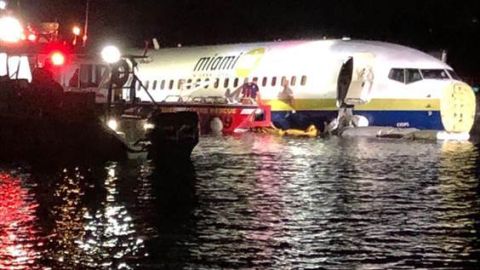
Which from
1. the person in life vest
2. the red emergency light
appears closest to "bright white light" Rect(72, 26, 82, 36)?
the red emergency light

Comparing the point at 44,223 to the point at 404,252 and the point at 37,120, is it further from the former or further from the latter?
the point at 37,120

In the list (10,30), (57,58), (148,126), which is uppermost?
(10,30)

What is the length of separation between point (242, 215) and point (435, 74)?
24.2 m

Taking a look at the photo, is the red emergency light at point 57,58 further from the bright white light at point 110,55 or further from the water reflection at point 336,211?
the water reflection at point 336,211

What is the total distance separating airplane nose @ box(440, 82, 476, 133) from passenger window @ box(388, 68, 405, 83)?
1.70 meters

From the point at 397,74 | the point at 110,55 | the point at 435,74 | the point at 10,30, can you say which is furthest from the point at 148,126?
the point at 435,74

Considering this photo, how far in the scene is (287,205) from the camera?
14867mm

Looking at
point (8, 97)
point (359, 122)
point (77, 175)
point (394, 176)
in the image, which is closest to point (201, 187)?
point (77, 175)

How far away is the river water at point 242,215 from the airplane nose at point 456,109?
12.1 m

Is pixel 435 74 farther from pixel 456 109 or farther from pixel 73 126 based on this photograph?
pixel 73 126

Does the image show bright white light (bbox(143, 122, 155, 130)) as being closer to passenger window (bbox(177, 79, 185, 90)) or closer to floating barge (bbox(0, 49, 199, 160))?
floating barge (bbox(0, 49, 199, 160))

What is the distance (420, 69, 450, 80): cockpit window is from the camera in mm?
36594

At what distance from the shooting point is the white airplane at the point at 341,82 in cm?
3566

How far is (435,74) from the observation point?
36.8 metres
